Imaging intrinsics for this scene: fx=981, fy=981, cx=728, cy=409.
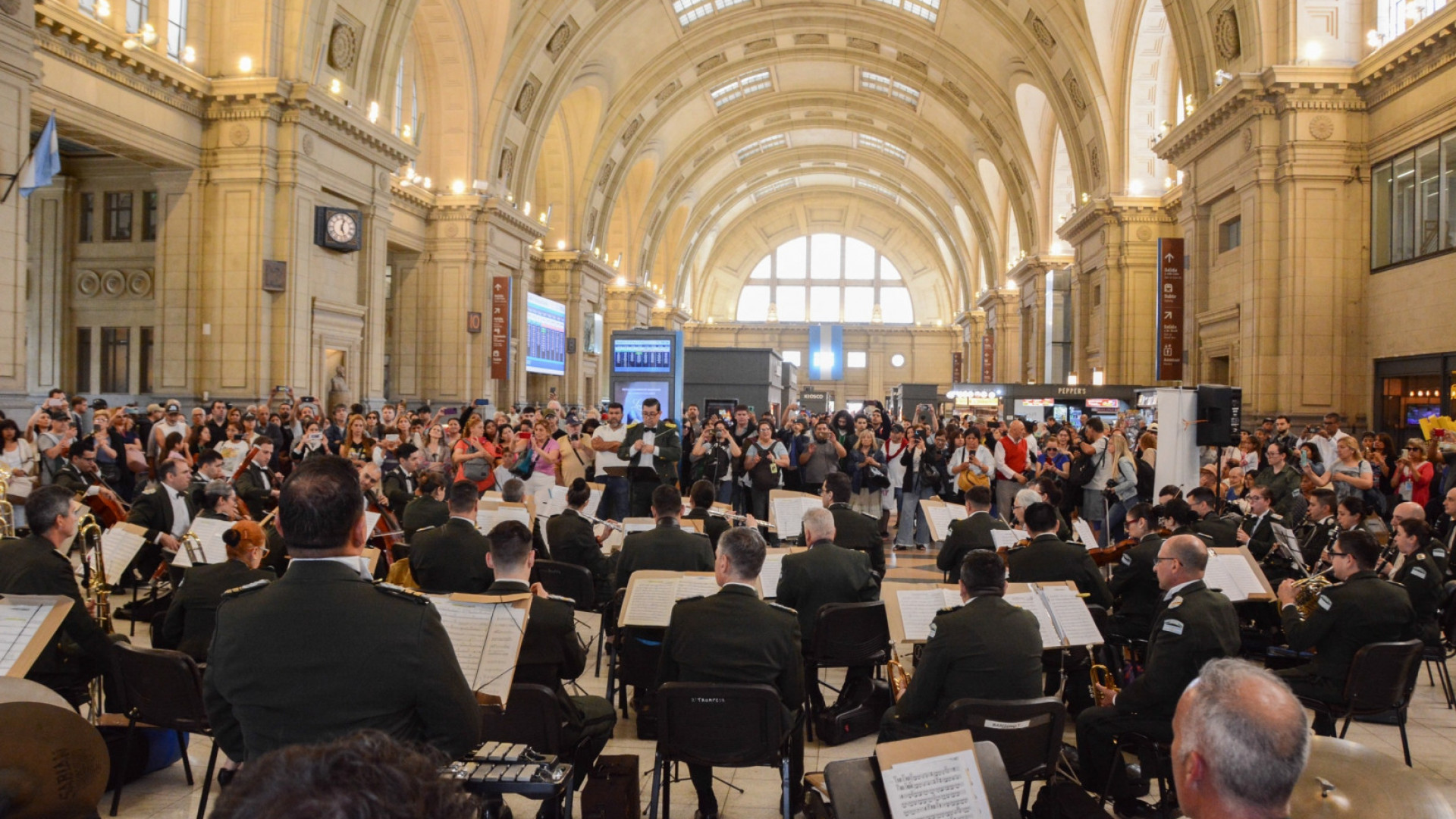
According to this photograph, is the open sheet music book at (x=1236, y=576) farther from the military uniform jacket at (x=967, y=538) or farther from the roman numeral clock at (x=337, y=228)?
the roman numeral clock at (x=337, y=228)

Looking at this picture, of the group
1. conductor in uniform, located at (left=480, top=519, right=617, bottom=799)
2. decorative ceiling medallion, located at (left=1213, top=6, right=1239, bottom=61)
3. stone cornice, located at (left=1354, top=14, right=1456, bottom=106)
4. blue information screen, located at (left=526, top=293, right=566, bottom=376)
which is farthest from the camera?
blue information screen, located at (left=526, top=293, right=566, bottom=376)

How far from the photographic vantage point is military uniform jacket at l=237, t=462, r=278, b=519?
356 inches

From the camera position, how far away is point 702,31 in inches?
1420

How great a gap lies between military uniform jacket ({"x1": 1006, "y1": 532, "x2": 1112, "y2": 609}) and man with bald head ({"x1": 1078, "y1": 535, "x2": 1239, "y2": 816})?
155 cm

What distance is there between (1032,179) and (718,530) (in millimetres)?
30630

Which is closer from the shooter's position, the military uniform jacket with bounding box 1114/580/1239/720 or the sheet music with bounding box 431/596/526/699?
the sheet music with bounding box 431/596/526/699

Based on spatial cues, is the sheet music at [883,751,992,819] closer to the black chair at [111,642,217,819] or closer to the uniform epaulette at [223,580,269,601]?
the uniform epaulette at [223,580,269,601]

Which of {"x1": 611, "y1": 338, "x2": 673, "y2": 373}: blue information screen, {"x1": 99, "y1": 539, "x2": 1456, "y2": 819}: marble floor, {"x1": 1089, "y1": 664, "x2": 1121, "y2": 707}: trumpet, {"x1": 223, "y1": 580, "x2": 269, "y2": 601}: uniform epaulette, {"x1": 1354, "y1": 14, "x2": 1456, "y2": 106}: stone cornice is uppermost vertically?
{"x1": 1354, "y1": 14, "x2": 1456, "y2": 106}: stone cornice

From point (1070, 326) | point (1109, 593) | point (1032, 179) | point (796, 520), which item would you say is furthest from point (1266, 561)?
point (1032, 179)

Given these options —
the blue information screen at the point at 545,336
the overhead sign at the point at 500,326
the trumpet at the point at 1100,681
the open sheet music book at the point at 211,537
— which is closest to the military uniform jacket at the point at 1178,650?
the trumpet at the point at 1100,681

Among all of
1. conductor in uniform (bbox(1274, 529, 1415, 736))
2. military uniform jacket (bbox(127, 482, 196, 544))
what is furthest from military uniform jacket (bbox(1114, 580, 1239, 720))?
military uniform jacket (bbox(127, 482, 196, 544))

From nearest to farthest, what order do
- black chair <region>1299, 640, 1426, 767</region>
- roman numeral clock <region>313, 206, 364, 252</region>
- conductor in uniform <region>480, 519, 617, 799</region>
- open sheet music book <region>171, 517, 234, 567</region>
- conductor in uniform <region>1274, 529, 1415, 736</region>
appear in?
1. conductor in uniform <region>480, 519, 617, 799</region>
2. black chair <region>1299, 640, 1426, 767</region>
3. conductor in uniform <region>1274, 529, 1415, 736</region>
4. open sheet music book <region>171, 517, 234, 567</region>
5. roman numeral clock <region>313, 206, 364, 252</region>

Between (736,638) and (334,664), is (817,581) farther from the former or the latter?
(334,664)

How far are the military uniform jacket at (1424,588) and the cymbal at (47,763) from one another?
729 centimetres
